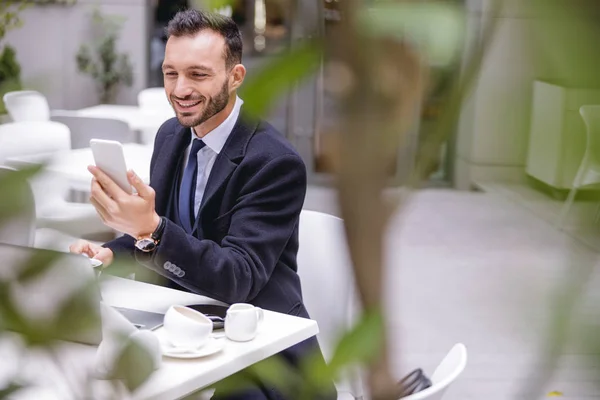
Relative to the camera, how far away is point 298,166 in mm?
2039

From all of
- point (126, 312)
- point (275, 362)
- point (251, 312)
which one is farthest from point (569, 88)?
point (126, 312)

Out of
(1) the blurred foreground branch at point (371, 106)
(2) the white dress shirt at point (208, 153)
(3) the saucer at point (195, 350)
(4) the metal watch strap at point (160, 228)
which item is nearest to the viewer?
(1) the blurred foreground branch at point (371, 106)

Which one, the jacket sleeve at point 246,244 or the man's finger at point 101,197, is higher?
the man's finger at point 101,197

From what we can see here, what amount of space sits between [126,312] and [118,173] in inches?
11.2

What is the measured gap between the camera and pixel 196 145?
7.04 feet

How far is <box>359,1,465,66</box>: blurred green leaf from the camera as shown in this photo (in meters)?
0.26

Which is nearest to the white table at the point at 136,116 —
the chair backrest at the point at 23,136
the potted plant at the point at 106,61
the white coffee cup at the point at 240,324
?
the potted plant at the point at 106,61

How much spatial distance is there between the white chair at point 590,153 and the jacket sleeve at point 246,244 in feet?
5.35

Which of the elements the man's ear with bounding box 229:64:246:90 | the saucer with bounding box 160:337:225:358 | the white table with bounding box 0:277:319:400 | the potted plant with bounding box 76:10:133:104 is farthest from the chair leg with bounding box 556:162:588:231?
the potted plant with bounding box 76:10:133:104

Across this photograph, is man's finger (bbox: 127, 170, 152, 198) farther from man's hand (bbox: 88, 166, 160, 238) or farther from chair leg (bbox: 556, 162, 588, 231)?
chair leg (bbox: 556, 162, 588, 231)

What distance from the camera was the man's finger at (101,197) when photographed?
69.8 inches

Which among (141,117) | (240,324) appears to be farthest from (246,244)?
(141,117)

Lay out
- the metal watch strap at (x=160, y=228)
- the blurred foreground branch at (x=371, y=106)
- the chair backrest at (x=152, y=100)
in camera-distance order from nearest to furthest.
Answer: the blurred foreground branch at (x=371, y=106), the metal watch strap at (x=160, y=228), the chair backrest at (x=152, y=100)

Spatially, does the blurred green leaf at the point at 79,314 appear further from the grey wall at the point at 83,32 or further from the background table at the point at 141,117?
the grey wall at the point at 83,32
